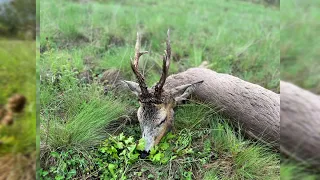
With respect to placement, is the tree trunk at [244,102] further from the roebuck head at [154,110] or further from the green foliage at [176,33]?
the green foliage at [176,33]

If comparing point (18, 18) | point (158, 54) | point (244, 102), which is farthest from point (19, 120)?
point (158, 54)

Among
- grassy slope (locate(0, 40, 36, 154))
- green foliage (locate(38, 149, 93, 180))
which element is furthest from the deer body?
grassy slope (locate(0, 40, 36, 154))

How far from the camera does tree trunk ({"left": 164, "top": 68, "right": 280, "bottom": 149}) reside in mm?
1748

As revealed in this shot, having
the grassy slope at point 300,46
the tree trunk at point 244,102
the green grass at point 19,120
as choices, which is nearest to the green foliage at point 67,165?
the green grass at point 19,120

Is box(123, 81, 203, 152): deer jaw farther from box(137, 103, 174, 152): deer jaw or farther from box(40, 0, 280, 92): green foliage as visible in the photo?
box(40, 0, 280, 92): green foliage

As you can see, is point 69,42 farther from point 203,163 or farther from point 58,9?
point 203,163

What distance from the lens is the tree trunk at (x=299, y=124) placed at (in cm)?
76

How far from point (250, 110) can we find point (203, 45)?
1.39 m

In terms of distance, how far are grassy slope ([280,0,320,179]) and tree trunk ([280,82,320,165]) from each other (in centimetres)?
3

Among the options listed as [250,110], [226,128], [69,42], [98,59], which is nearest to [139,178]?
[226,128]

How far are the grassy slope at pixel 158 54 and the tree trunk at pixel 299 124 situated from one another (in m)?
0.72

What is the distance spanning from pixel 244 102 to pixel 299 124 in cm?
112

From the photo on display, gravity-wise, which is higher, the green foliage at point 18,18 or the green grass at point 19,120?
the green foliage at point 18,18

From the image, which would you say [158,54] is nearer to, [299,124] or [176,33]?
[176,33]
